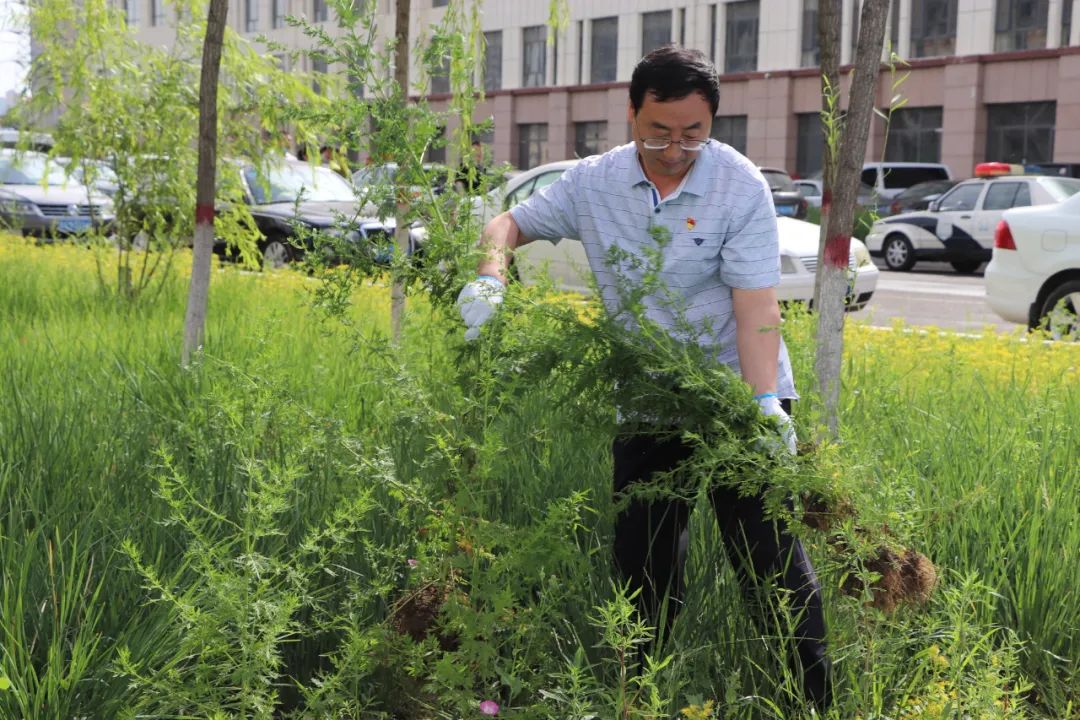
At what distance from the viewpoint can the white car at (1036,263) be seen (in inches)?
406

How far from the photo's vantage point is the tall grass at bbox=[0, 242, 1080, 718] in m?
2.76

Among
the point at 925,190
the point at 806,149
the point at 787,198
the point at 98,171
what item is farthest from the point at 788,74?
the point at 98,171

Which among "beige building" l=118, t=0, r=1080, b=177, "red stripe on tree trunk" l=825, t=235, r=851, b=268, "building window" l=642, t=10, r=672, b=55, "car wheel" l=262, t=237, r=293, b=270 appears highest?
"building window" l=642, t=10, r=672, b=55

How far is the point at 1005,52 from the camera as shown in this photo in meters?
32.2

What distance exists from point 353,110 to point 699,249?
0.86 meters

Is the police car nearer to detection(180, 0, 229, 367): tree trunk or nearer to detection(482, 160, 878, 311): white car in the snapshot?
detection(482, 160, 878, 311): white car

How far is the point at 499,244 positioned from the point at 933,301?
45.2 ft

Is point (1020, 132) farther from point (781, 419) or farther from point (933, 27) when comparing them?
point (781, 419)

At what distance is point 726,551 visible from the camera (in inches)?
122

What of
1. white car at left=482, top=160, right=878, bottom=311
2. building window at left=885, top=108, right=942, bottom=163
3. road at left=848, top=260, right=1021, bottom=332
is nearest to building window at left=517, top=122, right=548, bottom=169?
building window at left=885, top=108, right=942, bottom=163

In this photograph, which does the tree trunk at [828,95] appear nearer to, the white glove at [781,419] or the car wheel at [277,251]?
the white glove at [781,419]

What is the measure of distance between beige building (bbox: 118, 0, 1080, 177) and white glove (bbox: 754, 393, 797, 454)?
2348cm

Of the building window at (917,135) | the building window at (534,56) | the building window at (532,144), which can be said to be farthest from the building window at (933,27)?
the building window at (532,144)

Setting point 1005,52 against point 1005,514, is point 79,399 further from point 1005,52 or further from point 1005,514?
point 1005,52
